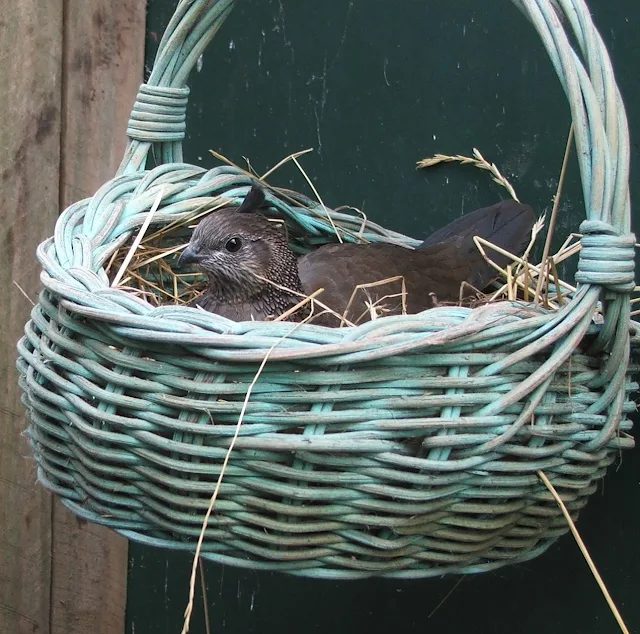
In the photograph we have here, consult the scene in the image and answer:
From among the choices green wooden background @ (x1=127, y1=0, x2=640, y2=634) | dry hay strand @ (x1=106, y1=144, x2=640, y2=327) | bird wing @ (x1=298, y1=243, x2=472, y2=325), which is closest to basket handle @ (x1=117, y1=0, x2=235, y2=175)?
dry hay strand @ (x1=106, y1=144, x2=640, y2=327)

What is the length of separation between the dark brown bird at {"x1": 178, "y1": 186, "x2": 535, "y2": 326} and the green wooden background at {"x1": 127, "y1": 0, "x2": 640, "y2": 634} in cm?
22

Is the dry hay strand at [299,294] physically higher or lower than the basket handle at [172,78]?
lower

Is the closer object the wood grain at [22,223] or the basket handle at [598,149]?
the basket handle at [598,149]

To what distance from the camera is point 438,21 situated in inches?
81.7

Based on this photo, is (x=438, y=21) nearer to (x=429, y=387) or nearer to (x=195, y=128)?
(x=195, y=128)

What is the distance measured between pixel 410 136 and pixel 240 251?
61 cm

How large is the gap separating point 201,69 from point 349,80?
42 cm

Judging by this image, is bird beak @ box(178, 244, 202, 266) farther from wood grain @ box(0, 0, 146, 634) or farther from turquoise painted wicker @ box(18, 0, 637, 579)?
wood grain @ box(0, 0, 146, 634)

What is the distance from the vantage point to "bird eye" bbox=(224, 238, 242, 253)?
1.77 meters

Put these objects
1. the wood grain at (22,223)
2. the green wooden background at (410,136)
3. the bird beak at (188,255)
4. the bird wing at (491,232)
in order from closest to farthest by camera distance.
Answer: the bird beak at (188,255)
the bird wing at (491,232)
the green wooden background at (410,136)
the wood grain at (22,223)

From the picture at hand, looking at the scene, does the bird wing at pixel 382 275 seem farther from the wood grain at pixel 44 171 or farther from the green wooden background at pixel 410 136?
the wood grain at pixel 44 171

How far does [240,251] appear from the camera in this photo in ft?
5.95

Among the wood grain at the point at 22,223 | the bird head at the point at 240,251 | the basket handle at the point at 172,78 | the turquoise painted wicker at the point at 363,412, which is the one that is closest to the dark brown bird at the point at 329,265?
the bird head at the point at 240,251

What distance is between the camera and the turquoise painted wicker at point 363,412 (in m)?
1.09
